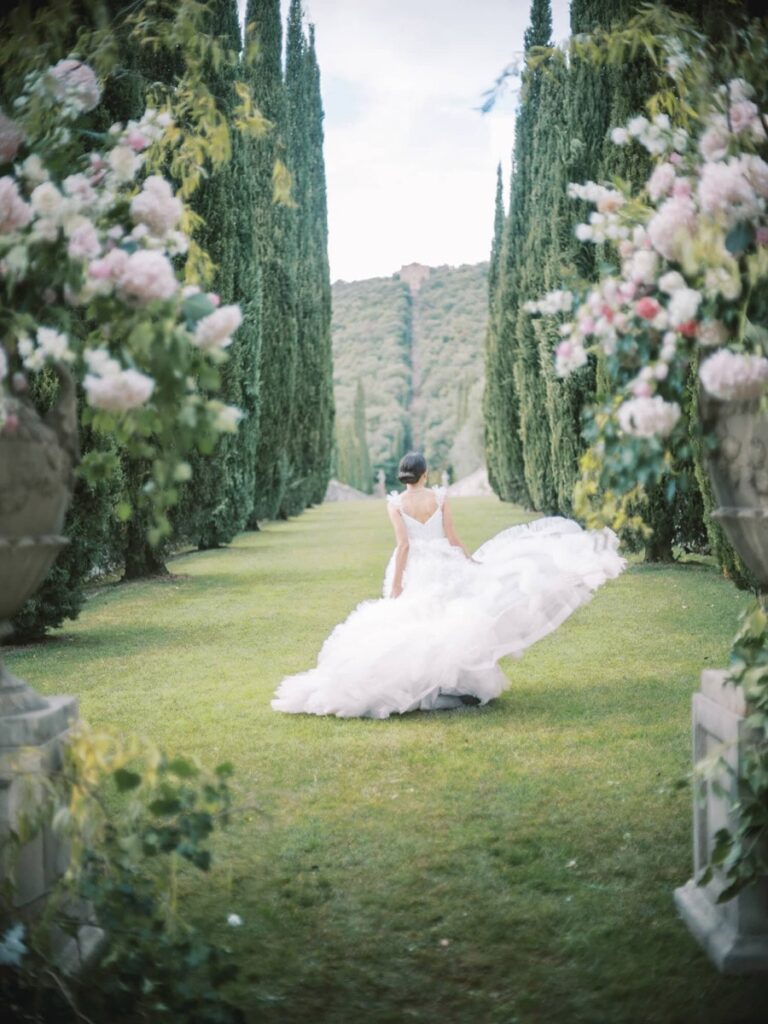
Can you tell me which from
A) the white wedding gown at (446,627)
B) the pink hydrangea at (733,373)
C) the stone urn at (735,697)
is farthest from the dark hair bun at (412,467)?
Result: the pink hydrangea at (733,373)

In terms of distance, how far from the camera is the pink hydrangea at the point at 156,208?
9.26 feet

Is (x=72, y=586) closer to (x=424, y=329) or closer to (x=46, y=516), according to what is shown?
(x=46, y=516)

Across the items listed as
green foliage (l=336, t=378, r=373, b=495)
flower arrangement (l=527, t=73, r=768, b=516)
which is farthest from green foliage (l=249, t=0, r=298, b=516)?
green foliage (l=336, t=378, r=373, b=495)

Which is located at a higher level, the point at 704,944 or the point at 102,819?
the point at 102,819

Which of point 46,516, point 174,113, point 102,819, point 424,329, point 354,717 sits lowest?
point 354,717

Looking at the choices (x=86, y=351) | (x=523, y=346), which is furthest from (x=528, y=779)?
(x=523, y=346)

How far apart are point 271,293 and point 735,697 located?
72.2 feet

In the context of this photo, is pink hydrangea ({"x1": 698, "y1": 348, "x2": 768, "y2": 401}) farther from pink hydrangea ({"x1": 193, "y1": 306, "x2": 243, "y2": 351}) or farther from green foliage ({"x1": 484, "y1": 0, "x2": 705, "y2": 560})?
pink hydrangea ({"x1": 193, "y1": 306, "x2": 243, "y2": 351})

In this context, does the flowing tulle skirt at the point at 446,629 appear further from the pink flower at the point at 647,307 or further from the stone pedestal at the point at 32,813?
the pink flower at the point at 647,307

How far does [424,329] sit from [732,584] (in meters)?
76.5

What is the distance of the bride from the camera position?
622cm

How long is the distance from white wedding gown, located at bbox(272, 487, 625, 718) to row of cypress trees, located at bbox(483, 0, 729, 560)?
1.09m

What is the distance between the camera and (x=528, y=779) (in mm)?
4922

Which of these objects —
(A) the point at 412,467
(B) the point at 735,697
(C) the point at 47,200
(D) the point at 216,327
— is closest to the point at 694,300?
(B) the point at 735,697
